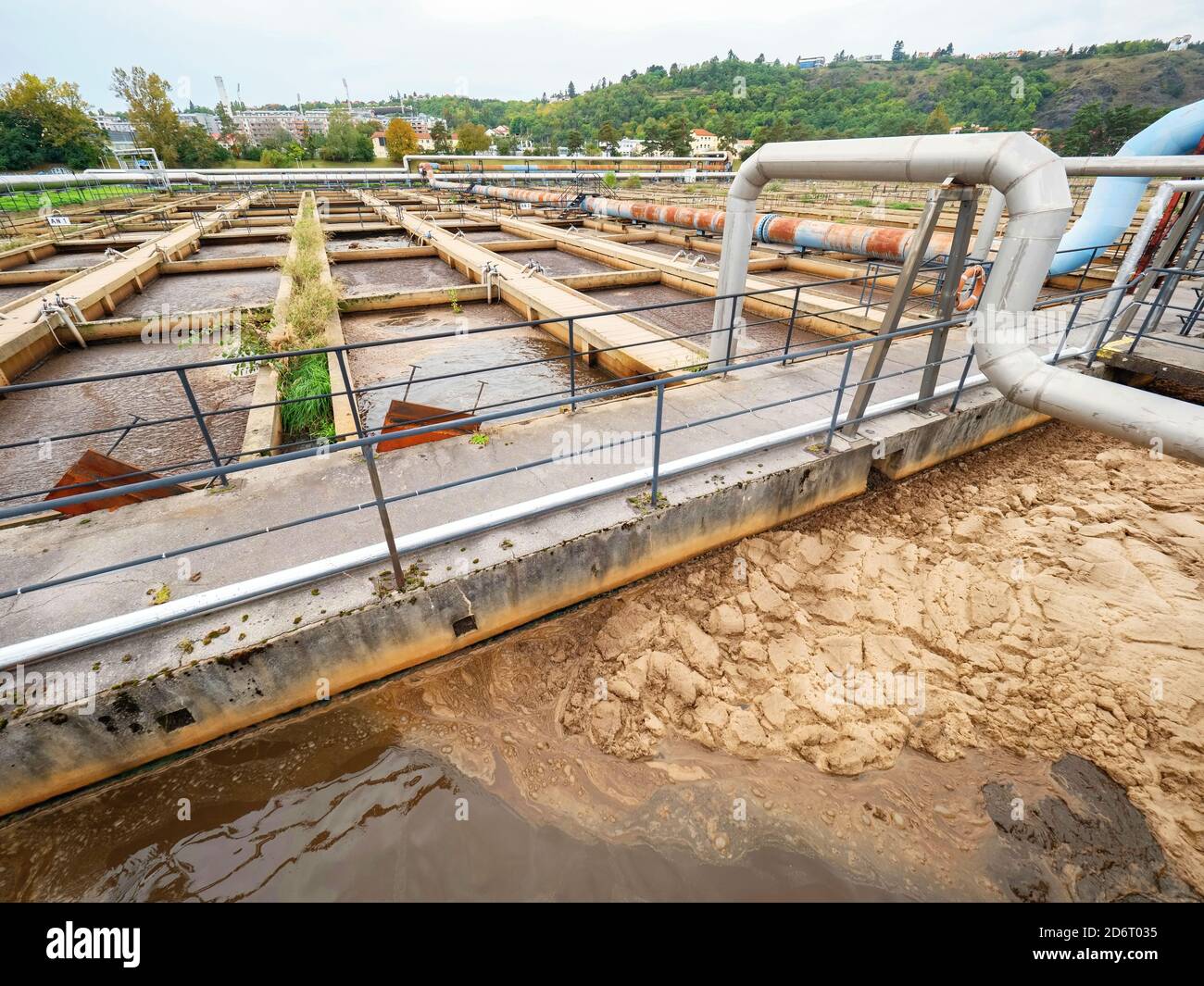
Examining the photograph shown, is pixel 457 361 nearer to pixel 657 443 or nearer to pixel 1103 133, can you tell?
pixel 657 443

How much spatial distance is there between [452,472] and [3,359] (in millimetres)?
8484

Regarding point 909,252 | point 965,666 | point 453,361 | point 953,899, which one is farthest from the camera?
point 453,361

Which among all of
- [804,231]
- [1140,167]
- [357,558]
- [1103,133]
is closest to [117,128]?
[804,231]

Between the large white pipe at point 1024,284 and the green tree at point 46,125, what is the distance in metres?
72.7

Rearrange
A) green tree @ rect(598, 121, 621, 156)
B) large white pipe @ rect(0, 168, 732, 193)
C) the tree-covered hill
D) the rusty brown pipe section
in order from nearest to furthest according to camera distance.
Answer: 1. the rusty brown pipe section
2. large white pipe @ rect(0, 168, 732, 193)
3. green tree @ rect(598, 121, 621, 156)
4. the tree-covered hill

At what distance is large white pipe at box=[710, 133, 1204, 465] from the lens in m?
3.03

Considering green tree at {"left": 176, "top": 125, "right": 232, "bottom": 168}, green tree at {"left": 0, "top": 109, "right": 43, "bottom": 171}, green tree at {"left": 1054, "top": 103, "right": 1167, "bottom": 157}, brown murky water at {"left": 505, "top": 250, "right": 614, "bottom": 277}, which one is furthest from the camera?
green tree at {"left": 176, "top": 125, "right": 232, "bottom": 168}

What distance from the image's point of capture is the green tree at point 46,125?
47219mm

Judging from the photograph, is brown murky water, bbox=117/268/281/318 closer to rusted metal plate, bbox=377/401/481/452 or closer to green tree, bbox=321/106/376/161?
rusted metal plate, bbox=377/401/481/452

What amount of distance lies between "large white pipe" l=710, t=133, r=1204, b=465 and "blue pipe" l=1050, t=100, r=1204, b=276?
629 cm

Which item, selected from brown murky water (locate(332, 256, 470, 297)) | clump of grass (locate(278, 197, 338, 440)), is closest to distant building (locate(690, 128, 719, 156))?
brown murky water (locate(332, 256, 470, 297))

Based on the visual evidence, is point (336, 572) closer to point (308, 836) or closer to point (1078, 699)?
point (308, 836)
